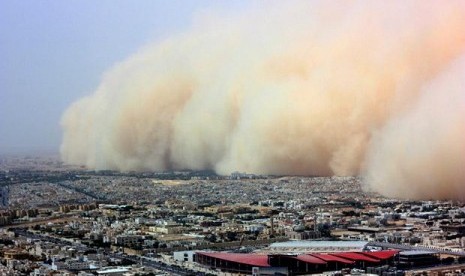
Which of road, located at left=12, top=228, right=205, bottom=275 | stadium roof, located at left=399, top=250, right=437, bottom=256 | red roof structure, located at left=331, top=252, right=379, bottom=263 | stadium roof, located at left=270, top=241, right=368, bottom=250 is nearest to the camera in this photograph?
red roof structure, located at left=331, top=252, right=379, bottom=263

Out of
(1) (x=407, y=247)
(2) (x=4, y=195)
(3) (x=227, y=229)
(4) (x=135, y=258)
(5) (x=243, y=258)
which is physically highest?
(2) (x=4, y=195)

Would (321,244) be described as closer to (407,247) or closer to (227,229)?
(407,247)

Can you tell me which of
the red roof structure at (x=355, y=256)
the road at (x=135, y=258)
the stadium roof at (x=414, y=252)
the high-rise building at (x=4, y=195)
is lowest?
the road at (x=135, y=258)

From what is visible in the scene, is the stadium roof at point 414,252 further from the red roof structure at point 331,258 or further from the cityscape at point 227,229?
the red roof structure at point 331,258

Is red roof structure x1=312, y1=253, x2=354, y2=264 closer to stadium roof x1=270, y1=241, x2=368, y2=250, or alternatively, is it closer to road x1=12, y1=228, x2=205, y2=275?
stadium roof x1=270, y1=241, x2=368, y2=250

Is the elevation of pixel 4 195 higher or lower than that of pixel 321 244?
higher

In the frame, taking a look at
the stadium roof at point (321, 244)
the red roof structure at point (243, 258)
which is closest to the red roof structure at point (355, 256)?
the stadium roof at point (321, 244)

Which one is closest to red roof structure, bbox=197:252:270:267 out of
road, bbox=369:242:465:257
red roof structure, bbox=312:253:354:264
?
red roof structure, bbox=312:253:354:264

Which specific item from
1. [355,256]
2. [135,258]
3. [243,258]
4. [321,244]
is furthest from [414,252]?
[135,258]
